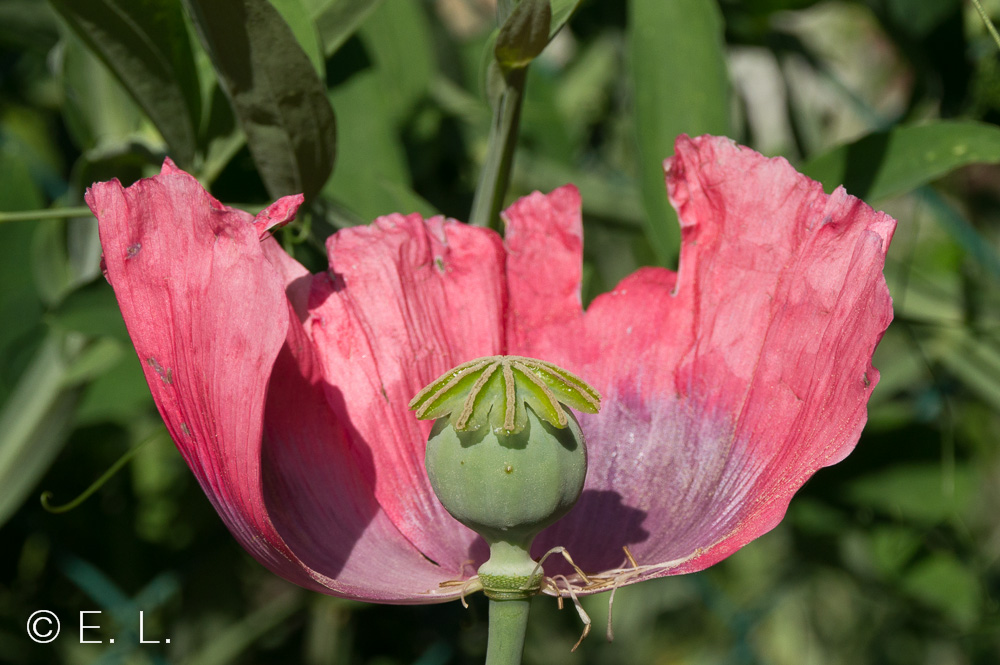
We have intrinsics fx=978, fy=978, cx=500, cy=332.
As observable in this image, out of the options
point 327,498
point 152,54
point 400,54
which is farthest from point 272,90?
point 400,54

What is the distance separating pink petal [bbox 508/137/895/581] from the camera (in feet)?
1.36

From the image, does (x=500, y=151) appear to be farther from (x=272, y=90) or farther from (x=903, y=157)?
(x=903, y=157)

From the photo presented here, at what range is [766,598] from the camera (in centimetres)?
135

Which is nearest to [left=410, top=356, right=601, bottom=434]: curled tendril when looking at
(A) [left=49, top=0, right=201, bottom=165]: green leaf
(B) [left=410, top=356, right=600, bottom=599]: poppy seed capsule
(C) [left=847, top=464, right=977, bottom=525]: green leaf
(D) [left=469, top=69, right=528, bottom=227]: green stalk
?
(B) [left=410, top=356, right=600, bottom=599]: poppy seed capsule

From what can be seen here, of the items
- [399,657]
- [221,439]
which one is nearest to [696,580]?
[399,657]

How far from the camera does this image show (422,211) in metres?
0.67

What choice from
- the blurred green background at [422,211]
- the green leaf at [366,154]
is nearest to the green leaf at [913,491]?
the blurred green background at [422,211]

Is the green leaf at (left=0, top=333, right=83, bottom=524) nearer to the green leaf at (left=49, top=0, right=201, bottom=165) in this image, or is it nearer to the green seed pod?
the green leaf at (left=49, top=0, right=201, bottom=165)

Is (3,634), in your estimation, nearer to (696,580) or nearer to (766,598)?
(696,580)

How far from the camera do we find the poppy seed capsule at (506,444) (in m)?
0.38

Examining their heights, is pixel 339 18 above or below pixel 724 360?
above

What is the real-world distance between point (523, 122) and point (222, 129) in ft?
1.42

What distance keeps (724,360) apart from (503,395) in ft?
0.44

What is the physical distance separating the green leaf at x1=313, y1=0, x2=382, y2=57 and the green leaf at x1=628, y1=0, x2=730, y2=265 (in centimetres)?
19
